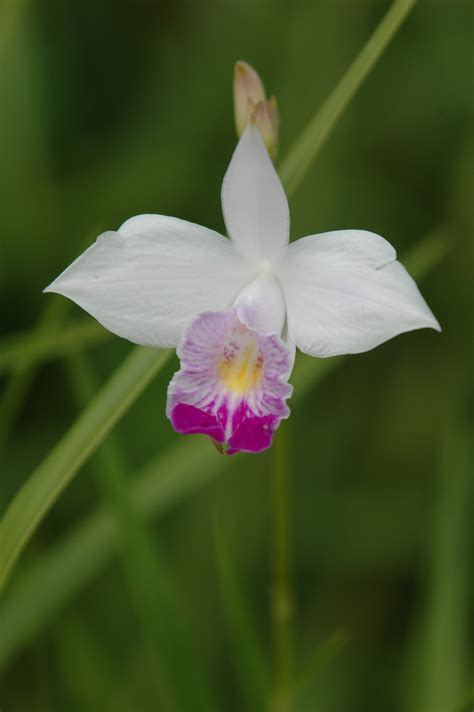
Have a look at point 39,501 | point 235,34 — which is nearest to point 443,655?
point 39,501

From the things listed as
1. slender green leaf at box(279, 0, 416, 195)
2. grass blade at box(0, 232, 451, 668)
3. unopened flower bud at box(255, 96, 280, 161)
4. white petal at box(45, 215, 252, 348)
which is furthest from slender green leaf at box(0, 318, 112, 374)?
slender green leaf at box(279, 0, 416, 195)

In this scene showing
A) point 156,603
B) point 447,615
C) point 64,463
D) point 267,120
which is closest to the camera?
point 64,463

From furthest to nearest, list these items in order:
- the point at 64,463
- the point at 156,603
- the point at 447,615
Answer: the point at 447,615
the point at 156,603
the point at 64,463

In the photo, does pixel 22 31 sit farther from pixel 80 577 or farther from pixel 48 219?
pixel 80 577

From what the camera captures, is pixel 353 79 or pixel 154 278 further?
pixel 154 278

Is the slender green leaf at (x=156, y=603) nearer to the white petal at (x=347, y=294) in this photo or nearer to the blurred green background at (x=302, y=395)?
the blurred green background at (x=302, y=395)

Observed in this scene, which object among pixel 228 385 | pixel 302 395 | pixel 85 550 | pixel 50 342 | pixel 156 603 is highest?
pixel 228 385

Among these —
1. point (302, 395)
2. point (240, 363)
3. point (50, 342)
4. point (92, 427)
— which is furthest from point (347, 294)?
point (302, 395)

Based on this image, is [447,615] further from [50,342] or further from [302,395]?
[50,342]

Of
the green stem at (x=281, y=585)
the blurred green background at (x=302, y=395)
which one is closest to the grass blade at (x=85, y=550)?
the blurred green background at (x=302, y=395)
